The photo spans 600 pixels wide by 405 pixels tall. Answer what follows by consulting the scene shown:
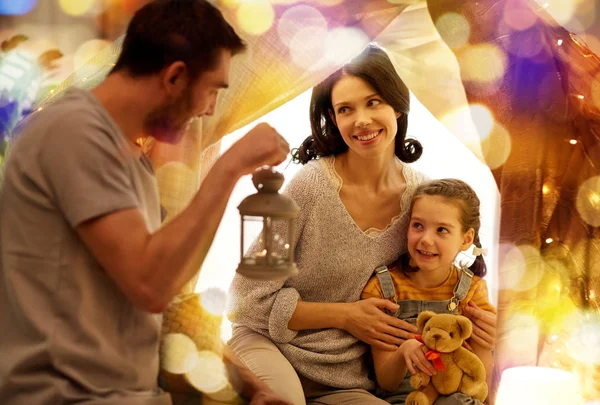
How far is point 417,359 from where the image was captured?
5.58ft

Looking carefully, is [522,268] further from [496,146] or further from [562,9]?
[562,9]

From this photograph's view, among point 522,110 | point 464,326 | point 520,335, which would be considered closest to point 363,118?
point 522,110

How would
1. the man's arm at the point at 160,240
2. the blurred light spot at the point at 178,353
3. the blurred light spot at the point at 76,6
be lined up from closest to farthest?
the man's arm at the point at 160,240
the blurred light spot at the point at 178,353
the blurred light spot at the point at 76,6

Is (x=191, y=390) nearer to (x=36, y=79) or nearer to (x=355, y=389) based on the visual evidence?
(x=355, y=389)

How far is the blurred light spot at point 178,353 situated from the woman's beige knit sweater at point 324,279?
14.9 inches

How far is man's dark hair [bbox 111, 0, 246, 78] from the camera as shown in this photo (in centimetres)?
105

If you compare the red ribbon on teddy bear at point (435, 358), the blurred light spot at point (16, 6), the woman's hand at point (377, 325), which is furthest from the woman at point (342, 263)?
the blurred light spot at point (16, 6)

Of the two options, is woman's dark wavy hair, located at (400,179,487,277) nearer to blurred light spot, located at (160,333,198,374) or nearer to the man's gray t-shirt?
blurred light spot, located at (160,333,198,374)

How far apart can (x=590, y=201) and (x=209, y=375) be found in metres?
1.09

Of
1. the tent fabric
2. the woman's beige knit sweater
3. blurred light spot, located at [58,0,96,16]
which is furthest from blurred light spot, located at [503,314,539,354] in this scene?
blurred light spot, located at [58,0,96,16]

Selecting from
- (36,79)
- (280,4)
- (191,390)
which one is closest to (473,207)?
(280,4)

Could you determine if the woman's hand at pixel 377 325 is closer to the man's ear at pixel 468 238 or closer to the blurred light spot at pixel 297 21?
the man's ear at pixel 468 238

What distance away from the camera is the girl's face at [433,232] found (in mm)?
1779

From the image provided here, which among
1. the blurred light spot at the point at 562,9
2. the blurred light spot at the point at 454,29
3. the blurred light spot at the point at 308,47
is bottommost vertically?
the blurred light spot at the point at 308,47
